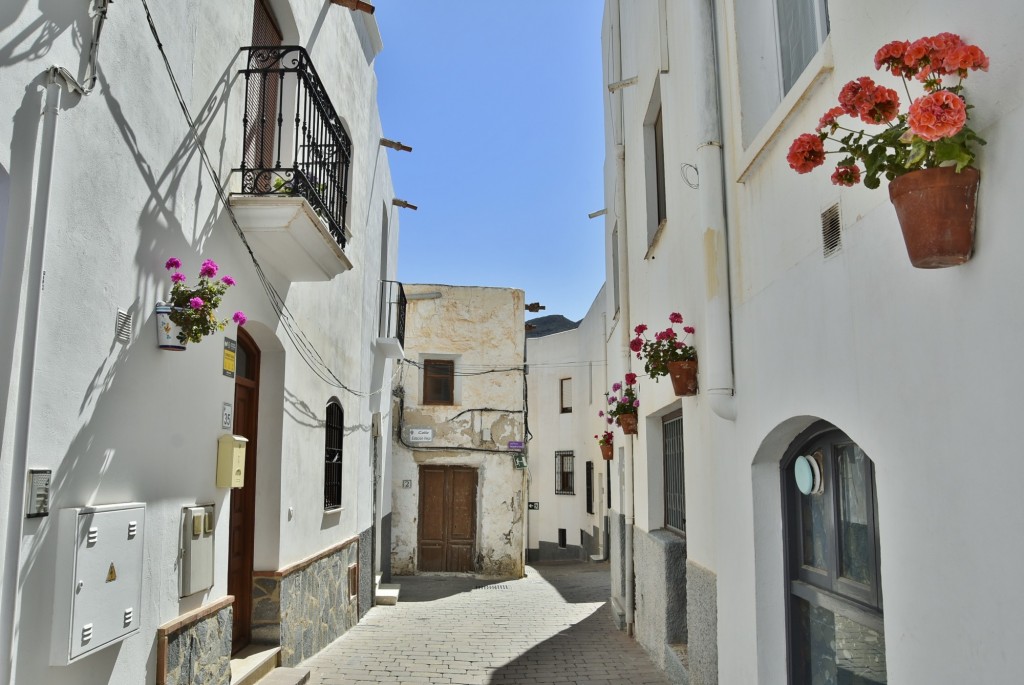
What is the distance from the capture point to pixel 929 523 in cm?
280

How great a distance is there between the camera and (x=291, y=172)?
6.11 metres

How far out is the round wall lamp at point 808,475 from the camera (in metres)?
4.21

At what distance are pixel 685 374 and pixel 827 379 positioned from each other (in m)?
2.59

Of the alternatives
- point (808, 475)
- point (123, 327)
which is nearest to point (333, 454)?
point (123, 327)

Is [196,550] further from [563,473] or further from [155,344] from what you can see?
[563,473]

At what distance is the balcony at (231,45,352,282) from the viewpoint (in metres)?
5.99

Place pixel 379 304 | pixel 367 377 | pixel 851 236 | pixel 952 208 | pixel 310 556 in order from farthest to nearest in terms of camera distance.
Answer: pixel 379 304 → pixel 367 377 → pixel 310 556 → pixel 851 236 → pixel 952 208

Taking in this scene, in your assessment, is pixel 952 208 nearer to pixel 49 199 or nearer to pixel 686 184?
pixel 49 199

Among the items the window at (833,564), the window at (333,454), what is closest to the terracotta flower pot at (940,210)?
the window at (833,564)

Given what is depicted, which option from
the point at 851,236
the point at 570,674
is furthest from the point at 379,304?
Answer: the point at 851,236

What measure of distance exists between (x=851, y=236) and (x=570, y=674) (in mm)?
5865

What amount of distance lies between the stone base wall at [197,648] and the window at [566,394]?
20265mm

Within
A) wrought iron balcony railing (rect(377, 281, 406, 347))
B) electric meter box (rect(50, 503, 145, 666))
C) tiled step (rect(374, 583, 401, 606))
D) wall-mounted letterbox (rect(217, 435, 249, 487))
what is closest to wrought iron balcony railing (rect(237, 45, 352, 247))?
wall-mounted letterbox (rect(217, 435, 249, 487))

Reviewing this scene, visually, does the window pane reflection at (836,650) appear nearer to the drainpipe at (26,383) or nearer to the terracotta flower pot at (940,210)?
the terracotta flower pot at (940,210)
